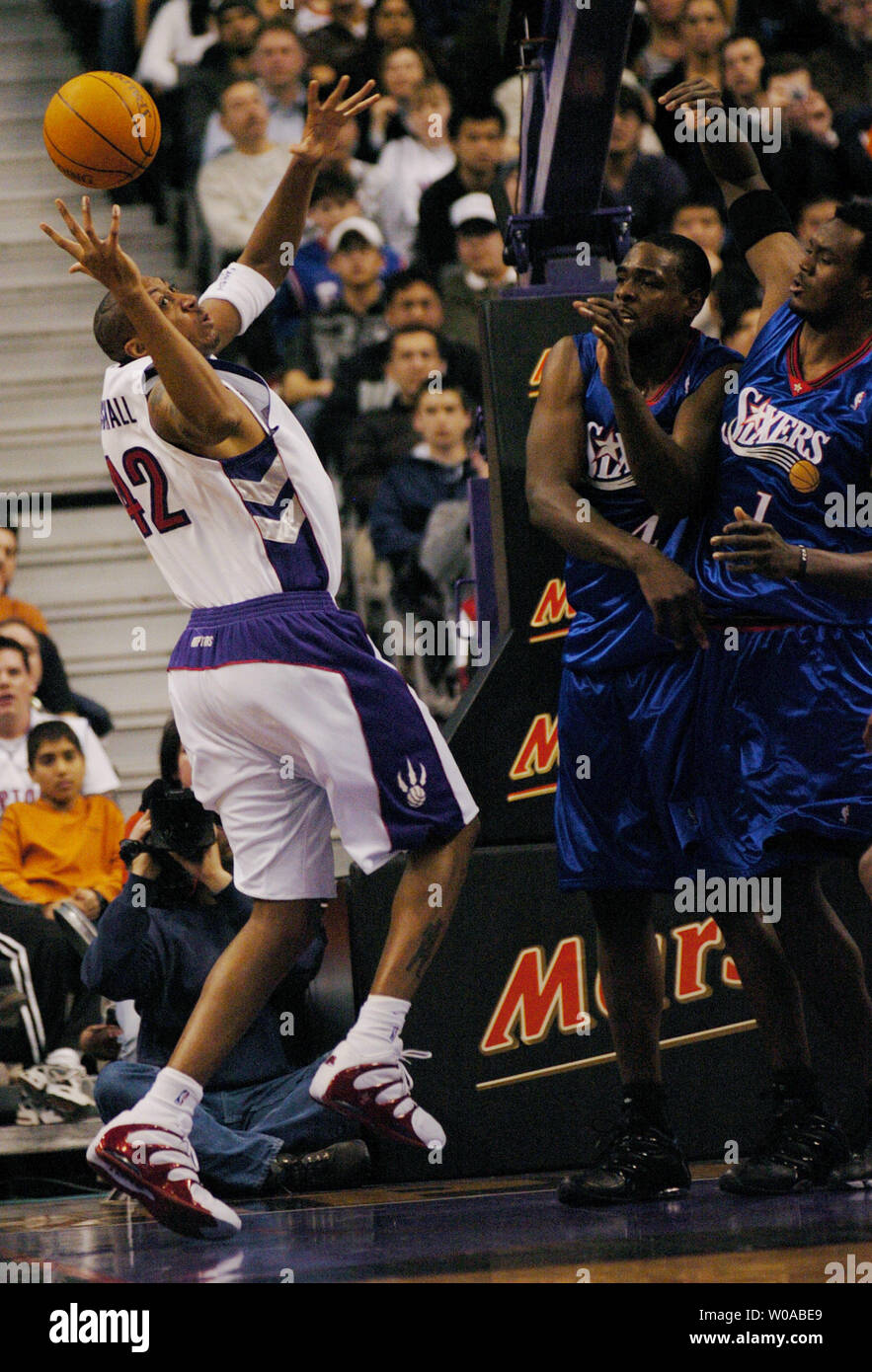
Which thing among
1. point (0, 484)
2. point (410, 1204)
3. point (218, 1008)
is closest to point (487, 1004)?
point (410, 1204)

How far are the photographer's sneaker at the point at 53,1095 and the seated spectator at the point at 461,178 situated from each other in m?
5.38

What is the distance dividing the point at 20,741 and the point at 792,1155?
3.90 m

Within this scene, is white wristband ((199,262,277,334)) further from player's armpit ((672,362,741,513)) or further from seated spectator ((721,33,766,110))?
seated spectator ((721,33,766,110))

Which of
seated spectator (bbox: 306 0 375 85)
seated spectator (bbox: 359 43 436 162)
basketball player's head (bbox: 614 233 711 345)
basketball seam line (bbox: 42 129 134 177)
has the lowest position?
basketball player's head (bbox: 614 233 711 345)

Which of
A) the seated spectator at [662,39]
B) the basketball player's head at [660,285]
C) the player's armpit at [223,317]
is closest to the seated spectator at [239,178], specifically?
the seated spectator at [662,39]

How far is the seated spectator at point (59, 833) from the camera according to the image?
6.27 metres

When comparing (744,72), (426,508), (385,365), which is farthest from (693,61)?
(426,508)

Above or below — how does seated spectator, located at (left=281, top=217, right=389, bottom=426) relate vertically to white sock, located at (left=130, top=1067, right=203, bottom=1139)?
above

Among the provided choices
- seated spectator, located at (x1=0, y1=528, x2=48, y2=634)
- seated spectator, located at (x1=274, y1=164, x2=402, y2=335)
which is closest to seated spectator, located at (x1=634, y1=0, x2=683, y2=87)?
seated spectator, located at (x1=274, y1=164, x2=402, y2=335)

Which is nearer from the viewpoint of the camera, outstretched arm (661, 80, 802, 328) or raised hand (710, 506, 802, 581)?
raised hand (710, 506, 802, 581)

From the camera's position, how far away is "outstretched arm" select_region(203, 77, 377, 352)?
422cm

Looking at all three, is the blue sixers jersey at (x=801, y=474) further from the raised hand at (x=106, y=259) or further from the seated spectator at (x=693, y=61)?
the seated spectator at (x=693, y=61)

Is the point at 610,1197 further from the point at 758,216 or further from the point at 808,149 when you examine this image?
the point at 808,149

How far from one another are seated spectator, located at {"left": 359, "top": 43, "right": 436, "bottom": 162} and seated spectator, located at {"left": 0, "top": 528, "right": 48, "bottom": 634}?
3.97 metres
